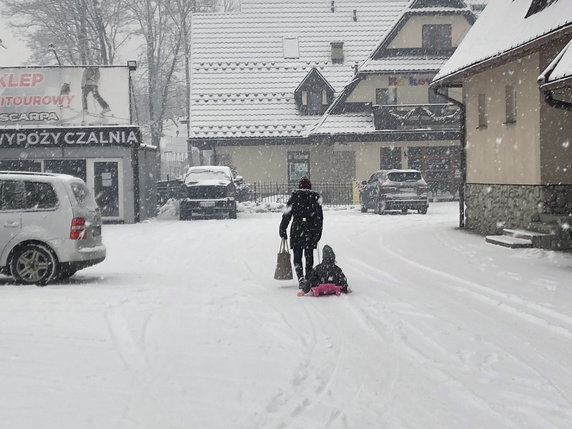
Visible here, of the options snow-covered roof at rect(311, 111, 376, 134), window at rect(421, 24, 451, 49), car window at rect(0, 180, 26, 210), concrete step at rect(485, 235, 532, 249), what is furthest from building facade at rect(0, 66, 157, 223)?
window at rect(421, 24, 451, 49)

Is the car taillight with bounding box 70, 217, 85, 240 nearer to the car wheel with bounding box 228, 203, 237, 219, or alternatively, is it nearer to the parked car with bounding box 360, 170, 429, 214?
the car wheel with bounding box 228, 203, 237, 219

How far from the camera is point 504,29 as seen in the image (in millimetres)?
18266

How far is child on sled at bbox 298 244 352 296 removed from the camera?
34.6 feet

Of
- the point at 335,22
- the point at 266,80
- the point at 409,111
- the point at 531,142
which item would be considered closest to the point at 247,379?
the point at 531,142

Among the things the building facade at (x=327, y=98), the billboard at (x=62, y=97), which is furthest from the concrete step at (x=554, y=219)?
the building facade at (x=327, y=98)

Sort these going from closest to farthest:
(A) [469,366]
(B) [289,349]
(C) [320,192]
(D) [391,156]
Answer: (A) [469,366] → (B) [289,349] → (C) [320,192] → (D) [391,156]

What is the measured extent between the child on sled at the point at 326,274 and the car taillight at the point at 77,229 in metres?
3.39

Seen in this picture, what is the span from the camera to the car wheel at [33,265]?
1181 centimetres

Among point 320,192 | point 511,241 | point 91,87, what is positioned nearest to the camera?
point 511,241

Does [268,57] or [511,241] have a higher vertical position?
[268,57]

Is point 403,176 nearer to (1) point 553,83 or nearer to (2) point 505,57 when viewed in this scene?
(2) point 505,57

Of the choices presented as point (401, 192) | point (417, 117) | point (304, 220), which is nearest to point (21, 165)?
point (401, 192)

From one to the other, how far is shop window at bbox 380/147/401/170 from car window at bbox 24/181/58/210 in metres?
29.5

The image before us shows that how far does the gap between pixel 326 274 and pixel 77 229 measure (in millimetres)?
3699
